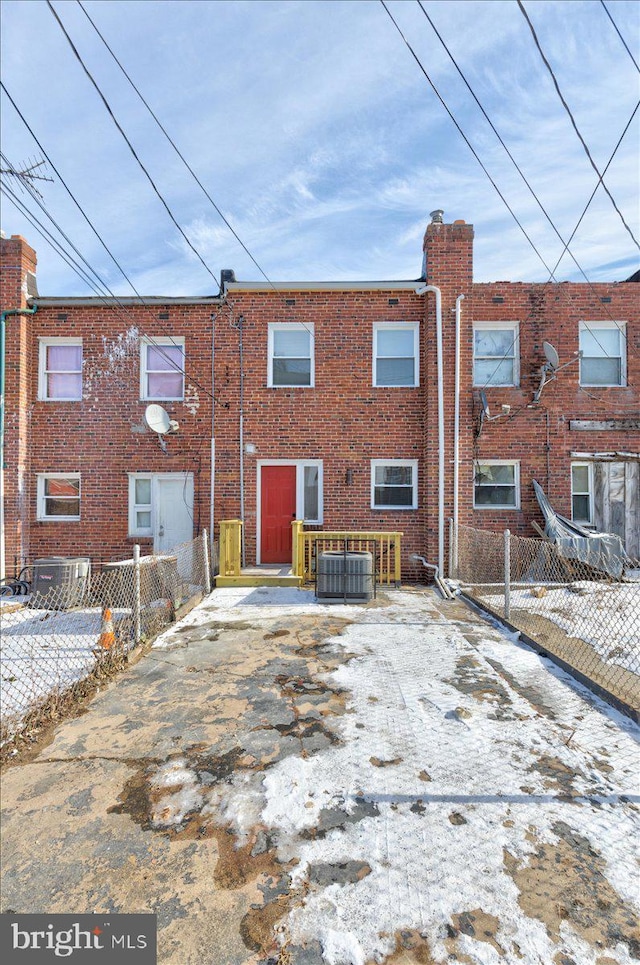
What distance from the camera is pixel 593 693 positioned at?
445cm

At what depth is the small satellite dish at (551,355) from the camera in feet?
32.6

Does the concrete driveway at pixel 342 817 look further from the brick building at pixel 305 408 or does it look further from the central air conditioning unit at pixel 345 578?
the brick building at pixel 305 408

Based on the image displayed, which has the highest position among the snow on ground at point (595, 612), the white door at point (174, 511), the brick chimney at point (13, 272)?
the brick chimney at point (13, 272)

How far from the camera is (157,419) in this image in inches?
395

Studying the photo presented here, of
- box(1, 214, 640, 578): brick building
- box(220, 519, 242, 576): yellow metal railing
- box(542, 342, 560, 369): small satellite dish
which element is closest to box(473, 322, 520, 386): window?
box(1, 214, 640, 578): brick building

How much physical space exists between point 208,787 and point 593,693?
375cm

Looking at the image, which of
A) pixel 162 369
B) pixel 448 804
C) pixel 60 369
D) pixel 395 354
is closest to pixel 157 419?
pixel 162 369

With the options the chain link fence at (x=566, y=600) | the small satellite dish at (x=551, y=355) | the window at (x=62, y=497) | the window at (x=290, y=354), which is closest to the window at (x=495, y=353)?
the small satellite dish at (x=551, y=355)

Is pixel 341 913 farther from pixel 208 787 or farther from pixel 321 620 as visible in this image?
pixel 321 620

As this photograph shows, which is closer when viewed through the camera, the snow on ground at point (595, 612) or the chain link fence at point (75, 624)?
the chain link fence at point (75, 624)

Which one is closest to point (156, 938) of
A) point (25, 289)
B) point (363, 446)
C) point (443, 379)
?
point (363, 446)

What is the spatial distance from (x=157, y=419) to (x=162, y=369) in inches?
61.6

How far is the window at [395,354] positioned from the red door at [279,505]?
10.3 feet

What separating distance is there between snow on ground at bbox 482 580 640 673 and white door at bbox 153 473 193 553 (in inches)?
269
